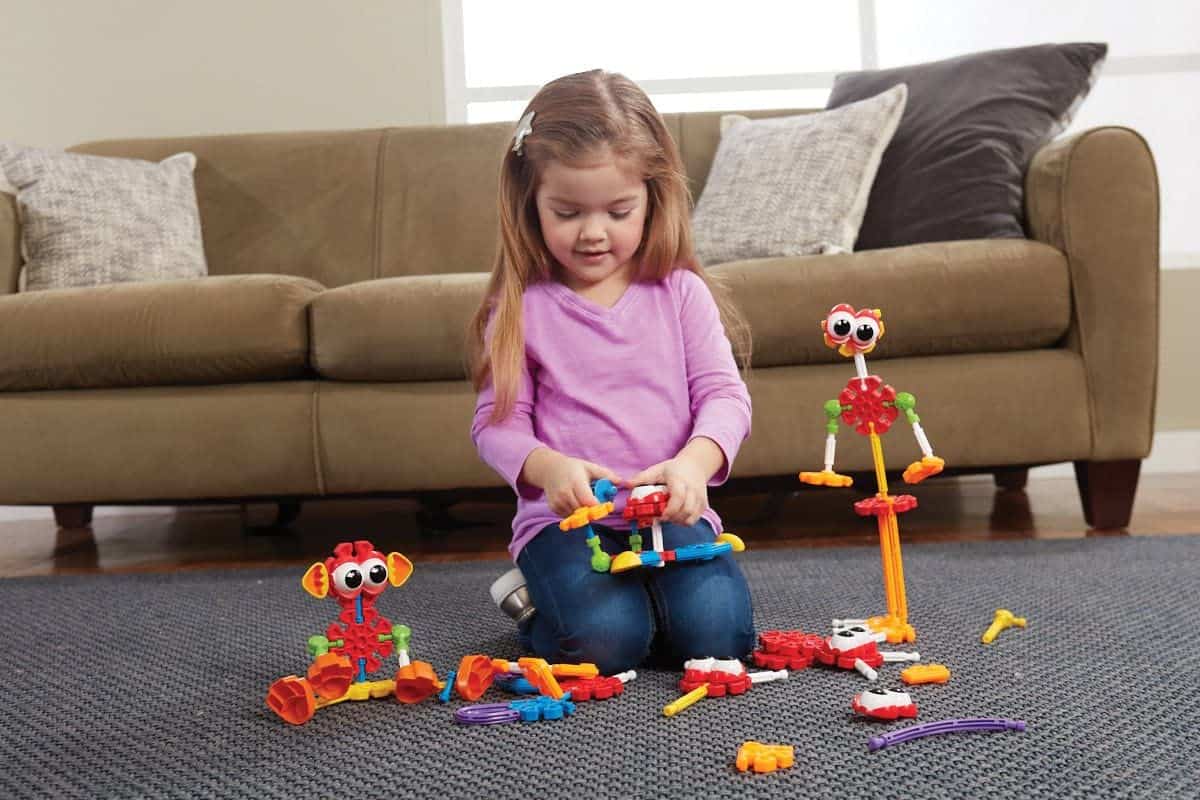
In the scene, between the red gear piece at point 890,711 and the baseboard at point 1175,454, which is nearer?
the red gear piece at point 890,711

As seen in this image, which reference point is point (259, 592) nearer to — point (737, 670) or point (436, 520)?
point (436, 520)

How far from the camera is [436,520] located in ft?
8.25

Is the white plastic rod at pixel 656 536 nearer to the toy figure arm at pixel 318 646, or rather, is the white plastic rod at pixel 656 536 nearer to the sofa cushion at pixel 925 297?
the toy figure arm at pixel 318 646

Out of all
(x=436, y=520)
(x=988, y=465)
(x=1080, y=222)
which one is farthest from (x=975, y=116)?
(x=436, y=520)

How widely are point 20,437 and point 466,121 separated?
5.66ft

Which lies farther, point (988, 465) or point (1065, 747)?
point (988, 465)

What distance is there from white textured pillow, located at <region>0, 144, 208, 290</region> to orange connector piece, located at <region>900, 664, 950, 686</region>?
6.50ft

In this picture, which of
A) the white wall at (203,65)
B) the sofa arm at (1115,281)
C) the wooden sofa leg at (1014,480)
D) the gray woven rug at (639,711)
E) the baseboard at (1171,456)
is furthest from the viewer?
the white wall at (203,65)

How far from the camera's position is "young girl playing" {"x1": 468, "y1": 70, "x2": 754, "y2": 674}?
4.23 ft

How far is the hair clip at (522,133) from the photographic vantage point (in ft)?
4.44

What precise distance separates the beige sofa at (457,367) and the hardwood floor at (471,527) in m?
0.13

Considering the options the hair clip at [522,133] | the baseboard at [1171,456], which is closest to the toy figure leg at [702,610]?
the hair clip at [522,133]

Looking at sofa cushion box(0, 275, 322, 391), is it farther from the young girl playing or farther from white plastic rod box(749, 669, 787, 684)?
white plastic rod box(749, 669, 787, 684)

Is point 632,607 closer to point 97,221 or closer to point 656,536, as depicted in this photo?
point 656,536
